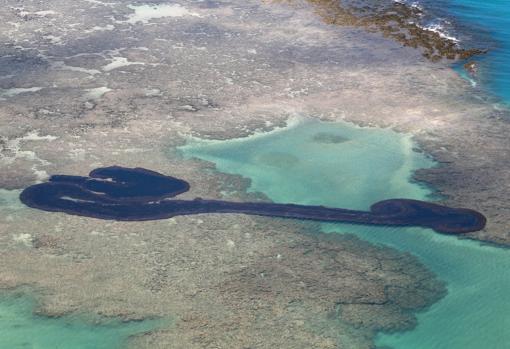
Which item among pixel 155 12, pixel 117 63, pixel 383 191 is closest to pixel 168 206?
pixel 383 191

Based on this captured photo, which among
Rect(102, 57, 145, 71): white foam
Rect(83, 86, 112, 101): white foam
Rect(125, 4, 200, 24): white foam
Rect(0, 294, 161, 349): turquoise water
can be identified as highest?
Rect(125, 4, 200, 24): white foam

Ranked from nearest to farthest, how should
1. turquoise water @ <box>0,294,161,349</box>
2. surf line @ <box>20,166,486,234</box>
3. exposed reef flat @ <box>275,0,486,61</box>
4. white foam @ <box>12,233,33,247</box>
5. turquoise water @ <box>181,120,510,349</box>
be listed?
turquoise water @ <box>0,294,161,349</box> < turquoise water @ <box>181,120,510,349</box> < white foam @ <box>12,233,33,247</box> < surf line @ <box>20,166,486,234</box> < exposed reef flat @ <box>275,0,486,61</box>

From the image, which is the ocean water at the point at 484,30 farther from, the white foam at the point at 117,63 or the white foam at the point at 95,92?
the white foam at the point at 95,92

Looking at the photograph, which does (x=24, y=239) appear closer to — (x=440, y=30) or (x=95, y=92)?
(x=95, y=92)

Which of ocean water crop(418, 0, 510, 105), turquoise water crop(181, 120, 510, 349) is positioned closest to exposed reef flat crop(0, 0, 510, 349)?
turquoise water crop(181, 120, 510, 349)

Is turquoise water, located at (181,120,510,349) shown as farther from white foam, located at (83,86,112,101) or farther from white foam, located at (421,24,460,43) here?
white foam, located at (421,24,460,43)

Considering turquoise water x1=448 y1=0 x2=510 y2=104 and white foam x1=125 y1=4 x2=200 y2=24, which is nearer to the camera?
turquoise water x1=448 y1=0 x2=510 y2=104
